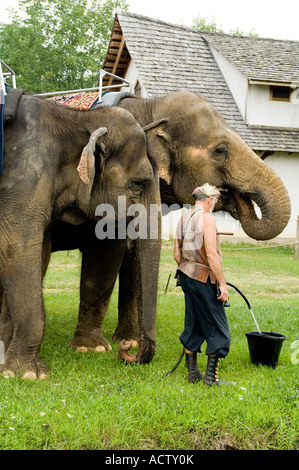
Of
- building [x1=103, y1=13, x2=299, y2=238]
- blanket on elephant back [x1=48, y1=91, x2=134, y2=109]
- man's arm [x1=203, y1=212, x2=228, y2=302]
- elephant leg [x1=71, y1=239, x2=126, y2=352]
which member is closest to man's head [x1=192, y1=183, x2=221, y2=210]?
man's arm [x1=203, y1=212, x2=228, y2=302]

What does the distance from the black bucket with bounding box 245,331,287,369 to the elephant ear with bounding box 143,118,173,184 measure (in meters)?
2.03

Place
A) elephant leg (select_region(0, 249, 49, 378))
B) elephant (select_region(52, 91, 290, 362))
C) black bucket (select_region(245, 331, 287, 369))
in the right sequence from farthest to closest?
elephant (select_region(52, 91, 290, 362)), black bucket (select_region(245, 331, 287, 369)), elephant leg (select_region(0, 249, 49, 378))

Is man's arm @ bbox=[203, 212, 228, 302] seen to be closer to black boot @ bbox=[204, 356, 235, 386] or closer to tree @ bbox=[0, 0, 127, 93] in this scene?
black boot @ bbox=[204, 356, 235, 386]

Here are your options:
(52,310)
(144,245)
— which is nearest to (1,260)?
(144,245)

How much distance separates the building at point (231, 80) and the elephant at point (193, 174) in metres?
13.7

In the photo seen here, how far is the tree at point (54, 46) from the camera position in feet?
127

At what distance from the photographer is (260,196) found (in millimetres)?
7270

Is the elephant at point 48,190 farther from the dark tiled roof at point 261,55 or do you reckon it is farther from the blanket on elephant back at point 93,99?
the dark tiled roof at point 261,55

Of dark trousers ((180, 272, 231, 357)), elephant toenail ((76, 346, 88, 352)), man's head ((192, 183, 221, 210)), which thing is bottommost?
elephant toenail ((76, 346, 88, 352))

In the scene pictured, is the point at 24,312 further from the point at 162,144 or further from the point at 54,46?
the point at 54,46

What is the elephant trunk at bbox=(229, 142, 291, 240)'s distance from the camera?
7.18 meters

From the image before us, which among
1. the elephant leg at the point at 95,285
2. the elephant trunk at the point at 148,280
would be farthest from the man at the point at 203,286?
the elephant leg at the point at 95,285

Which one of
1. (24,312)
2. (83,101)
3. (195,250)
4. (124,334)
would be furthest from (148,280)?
(83,101)

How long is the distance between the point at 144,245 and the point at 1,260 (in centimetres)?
127
